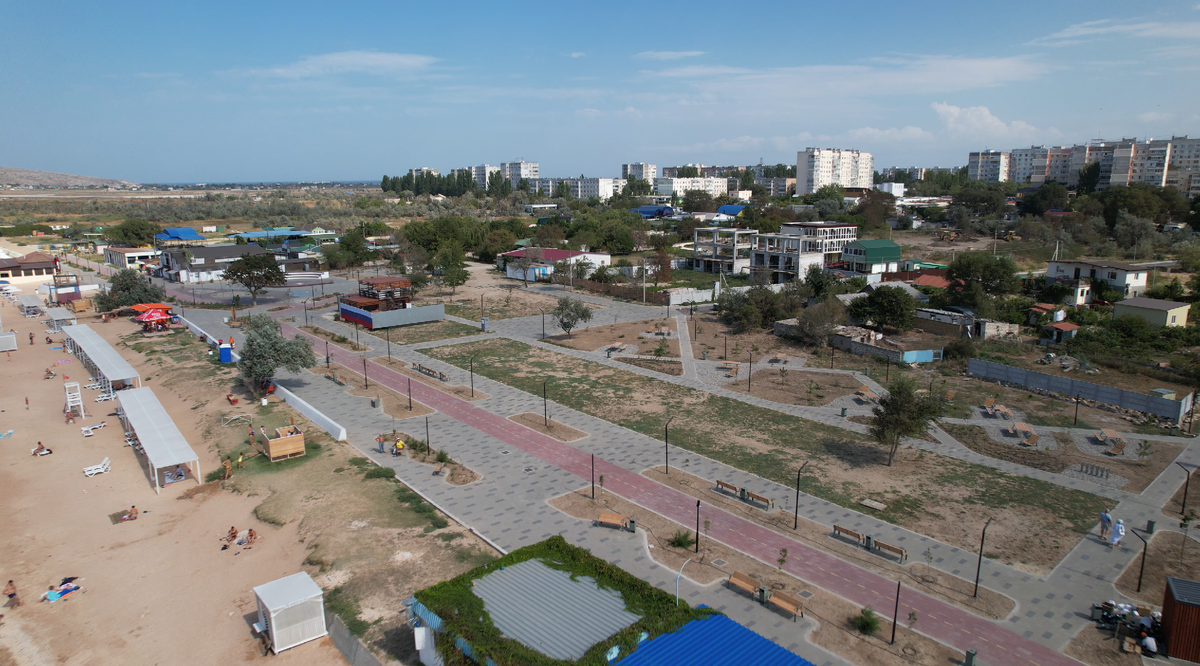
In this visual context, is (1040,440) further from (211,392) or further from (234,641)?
(211,392)

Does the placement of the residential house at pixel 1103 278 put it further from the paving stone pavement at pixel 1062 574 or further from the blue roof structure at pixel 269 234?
the blue roof structure at pixel 269 234

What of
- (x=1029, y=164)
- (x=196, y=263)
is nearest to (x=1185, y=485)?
(x=196, y=263)

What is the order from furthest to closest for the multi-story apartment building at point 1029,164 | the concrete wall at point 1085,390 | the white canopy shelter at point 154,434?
the multi-story apartment building at point 1029,164 → the concrete wall at point 1085,390 → the white canopy shelter at point 154,434

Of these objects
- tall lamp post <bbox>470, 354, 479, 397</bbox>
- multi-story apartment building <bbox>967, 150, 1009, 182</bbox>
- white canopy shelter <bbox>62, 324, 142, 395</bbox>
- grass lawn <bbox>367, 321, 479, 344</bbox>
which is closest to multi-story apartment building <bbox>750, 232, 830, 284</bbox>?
grass lawn <bbox>367, 321, 479, 344</bbox>

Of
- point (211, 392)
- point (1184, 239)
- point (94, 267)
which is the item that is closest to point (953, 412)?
point (211, 392)

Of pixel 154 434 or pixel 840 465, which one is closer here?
pixel 840 465

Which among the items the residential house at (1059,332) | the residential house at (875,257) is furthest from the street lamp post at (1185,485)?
the residential house at (875,257)

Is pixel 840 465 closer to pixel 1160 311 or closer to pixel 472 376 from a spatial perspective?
pixel 472 376

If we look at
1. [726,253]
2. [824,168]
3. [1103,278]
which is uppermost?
[824,168]
